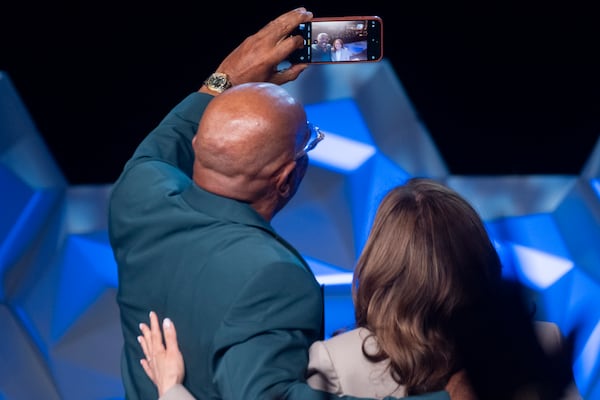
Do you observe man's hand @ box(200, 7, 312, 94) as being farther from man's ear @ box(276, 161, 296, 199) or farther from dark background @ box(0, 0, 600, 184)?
man's ear @ box(276, 161, 296, 199)

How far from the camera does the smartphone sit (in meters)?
1.60

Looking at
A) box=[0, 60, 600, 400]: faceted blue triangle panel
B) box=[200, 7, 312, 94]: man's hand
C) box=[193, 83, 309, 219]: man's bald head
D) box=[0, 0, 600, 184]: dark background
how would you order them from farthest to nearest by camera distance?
box=[0, 60, 600, 400]: faceted blue triangle panel < box=[0, 0, 600, 184]: dark background < box=[200, 7, 312, 94]: man's hand < box=[193, 83, 309, 219]: man's bald head

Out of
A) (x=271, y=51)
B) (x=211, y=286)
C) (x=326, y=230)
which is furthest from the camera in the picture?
(x=326, y=230)

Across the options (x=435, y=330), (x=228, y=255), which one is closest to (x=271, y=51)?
(x=228, y=255)

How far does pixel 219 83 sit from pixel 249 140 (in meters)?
0.38

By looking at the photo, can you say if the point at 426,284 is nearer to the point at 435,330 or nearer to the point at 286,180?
the point at 435,330

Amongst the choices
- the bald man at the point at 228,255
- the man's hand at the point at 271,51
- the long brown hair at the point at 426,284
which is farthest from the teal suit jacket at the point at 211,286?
the man's hand at the point at 271,51

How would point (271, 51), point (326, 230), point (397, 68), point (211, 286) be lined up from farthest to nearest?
point (326, 230)
point (397, 68)
point (271, 51)
point (211, 286)

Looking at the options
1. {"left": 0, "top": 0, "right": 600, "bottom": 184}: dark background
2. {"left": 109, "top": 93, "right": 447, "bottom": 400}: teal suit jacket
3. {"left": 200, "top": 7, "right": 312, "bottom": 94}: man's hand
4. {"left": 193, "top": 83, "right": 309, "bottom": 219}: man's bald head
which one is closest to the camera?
{"left": 109, "top": 93, "right": 447, "bottom": 400}: teal suit jacket

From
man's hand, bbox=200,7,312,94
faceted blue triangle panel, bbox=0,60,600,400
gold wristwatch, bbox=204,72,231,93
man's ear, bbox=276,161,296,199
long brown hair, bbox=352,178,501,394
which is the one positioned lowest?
faceted blue triangle panel, bbox=0,60,600,400

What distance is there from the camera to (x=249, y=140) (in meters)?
1.30

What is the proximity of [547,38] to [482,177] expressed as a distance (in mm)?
351

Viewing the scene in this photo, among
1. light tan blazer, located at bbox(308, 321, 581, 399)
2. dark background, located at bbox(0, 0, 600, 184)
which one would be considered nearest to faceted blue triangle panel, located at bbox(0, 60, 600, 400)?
dark background, located at bbox(0, 0, 600, 184)

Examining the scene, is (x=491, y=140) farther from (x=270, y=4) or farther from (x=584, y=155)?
(x=270, y=4)
